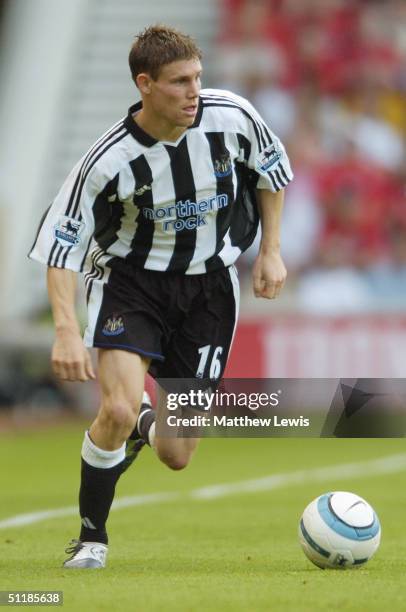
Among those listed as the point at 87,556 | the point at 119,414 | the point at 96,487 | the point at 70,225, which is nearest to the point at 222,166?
the point at 70,225

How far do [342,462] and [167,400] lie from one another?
5.35 meters

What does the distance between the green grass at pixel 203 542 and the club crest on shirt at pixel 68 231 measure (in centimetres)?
134

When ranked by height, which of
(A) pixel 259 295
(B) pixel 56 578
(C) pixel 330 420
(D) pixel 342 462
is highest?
(A) pixel 259 295

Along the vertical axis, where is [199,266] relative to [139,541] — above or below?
above

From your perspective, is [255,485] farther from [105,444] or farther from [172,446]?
[105,444]

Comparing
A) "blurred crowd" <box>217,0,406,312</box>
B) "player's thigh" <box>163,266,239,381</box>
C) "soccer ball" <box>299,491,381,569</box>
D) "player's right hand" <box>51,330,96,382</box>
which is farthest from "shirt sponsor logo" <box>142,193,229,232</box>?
"blurred crowd" <box>217,0,406,312</box>

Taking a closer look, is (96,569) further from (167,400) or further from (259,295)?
(259,295)

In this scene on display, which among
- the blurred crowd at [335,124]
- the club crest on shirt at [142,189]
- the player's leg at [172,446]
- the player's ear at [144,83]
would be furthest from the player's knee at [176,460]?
the blurred crowd at [335,124]

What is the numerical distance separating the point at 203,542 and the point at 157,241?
1.66 metres

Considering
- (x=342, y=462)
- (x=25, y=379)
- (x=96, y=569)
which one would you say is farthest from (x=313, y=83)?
(x=96, y=569)

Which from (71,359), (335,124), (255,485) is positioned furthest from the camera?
(335,124)

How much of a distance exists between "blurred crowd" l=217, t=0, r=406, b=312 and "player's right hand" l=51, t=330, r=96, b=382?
30.4ft

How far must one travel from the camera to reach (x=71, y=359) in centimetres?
545

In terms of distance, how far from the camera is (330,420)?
249 inches
